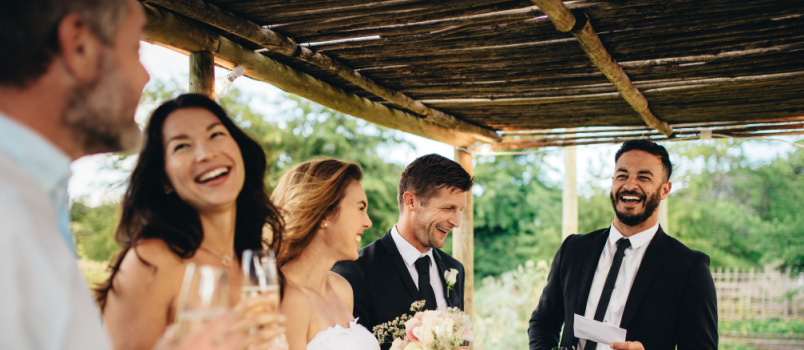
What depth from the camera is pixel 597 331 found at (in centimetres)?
347

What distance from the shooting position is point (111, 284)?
1753mm

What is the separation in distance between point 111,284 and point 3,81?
2.75ft

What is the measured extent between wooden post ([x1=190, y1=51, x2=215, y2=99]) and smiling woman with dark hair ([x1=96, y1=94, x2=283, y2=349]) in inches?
35.5

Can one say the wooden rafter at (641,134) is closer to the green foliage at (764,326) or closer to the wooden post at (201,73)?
the wooden post at (201,73)

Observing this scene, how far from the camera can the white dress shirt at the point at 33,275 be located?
923 millimetres

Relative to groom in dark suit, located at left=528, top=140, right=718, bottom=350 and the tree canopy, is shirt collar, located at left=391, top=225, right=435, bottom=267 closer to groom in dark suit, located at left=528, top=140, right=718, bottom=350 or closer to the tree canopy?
groom in dark suit, located at left=528, top=140, right=718, bottom=350

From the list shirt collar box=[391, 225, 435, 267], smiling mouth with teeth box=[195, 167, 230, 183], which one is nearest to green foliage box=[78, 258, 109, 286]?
shirt collar box=[391, 225, 435, 267]

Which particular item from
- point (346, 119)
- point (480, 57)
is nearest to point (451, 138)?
point (480, 57)

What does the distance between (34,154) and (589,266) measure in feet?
11.1

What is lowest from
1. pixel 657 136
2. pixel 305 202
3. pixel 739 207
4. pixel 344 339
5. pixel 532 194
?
pixel 344 339

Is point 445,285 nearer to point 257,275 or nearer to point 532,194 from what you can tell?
point 257,275

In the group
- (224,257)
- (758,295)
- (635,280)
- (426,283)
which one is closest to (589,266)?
(635,280)

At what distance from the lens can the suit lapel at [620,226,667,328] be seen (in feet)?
11.6

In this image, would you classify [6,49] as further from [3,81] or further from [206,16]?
[206,16]
